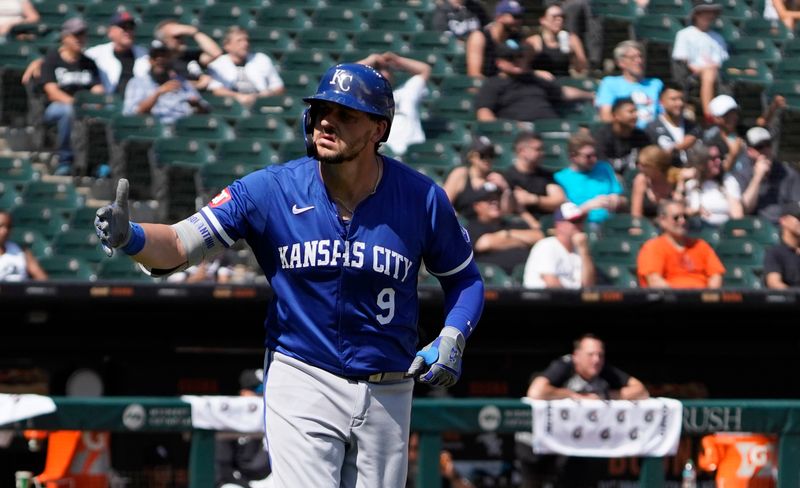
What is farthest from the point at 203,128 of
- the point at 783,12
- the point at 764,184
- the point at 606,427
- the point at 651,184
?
the point at 783,12

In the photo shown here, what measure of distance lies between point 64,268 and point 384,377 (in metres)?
4.72

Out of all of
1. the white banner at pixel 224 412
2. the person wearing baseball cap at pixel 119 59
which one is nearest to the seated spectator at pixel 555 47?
the person wearing baseball cap at pixel 119 59

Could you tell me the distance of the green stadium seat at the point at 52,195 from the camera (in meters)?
8.73

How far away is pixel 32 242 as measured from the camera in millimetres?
8070

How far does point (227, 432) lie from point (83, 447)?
1.93 feet

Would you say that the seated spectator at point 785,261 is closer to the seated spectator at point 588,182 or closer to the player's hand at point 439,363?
the seated spectator at point 588,182

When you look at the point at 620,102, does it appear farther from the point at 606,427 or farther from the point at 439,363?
the point at 439,363

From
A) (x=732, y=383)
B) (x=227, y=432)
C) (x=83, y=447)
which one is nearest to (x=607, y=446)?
(x=227, y=432)

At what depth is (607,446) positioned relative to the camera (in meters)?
5.79

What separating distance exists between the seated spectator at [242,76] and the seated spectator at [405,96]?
2.34ft

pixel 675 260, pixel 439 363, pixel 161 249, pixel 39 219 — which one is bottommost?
pixel 39 219

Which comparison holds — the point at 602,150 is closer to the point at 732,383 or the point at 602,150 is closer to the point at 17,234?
the point at 732,383

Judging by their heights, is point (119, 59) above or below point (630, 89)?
above

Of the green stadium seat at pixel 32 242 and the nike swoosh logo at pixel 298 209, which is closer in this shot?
the nike swoosh logo at pixel 298 209
